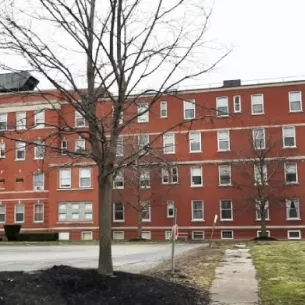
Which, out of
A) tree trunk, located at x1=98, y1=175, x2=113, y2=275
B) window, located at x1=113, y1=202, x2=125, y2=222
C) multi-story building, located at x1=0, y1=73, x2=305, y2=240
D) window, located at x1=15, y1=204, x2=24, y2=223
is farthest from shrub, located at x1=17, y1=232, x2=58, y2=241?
tree trunk, located at x1=98, y1=175, x2=113, y2=275

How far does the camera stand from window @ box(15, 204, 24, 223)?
53094 millimetres

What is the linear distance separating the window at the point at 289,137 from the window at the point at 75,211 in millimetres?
19547

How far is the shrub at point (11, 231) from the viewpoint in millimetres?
48031

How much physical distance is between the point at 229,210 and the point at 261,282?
36954 millimetres

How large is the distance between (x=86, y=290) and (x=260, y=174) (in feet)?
122

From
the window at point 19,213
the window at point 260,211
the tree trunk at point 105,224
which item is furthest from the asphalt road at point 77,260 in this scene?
the window at point 19,213

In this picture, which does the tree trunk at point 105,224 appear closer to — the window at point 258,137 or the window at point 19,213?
the window at point 258,137

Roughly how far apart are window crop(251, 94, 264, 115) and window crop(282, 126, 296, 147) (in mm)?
2848

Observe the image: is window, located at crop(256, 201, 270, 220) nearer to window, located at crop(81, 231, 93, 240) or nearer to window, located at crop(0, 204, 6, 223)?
window, located at crop(81, 231, 93, 240)

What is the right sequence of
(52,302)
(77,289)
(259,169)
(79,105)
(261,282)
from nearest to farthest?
(52,302) < (77,289) < (79,105) < (261,282) < (259,169)

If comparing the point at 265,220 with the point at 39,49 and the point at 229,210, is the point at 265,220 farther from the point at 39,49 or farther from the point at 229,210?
the point at 39,49

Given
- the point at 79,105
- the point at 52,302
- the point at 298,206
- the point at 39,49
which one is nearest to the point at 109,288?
the point at 52,302

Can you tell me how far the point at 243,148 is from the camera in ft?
159

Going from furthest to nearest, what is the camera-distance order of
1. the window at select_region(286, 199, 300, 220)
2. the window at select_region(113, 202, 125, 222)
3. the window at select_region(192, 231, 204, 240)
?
the window at select_region(113, 202, 125, 222) → the window at select_region(192, 231, 204, 240) → the window at select_region(286, 199, 300, 220)
